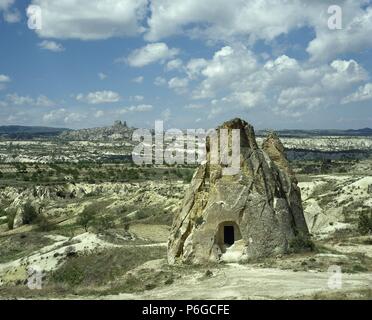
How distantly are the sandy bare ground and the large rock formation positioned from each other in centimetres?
196

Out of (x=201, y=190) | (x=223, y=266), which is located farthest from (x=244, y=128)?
(x=223, y=266)

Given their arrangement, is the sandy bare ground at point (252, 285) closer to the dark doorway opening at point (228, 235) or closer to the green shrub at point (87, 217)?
the dark doorway opening at point (228, 235)

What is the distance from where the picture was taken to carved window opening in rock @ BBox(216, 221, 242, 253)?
72.2 ft

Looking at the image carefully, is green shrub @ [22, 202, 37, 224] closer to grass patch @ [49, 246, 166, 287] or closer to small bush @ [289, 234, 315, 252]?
grass patch @ [49, 246, 166, 287]

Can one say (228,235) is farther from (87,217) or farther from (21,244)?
(87,217)

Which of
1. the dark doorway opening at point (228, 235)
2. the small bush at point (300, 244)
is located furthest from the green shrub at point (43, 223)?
the small bush at point (300, 244)

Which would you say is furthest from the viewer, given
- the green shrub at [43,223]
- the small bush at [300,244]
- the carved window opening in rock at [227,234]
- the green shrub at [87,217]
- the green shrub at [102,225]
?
the green shrub at [43,223]

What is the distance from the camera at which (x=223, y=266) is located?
20438mm

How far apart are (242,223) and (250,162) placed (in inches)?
107

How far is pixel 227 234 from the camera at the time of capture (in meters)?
22.9

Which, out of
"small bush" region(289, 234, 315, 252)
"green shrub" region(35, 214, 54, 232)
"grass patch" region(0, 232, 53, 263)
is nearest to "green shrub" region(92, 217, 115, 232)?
"grass patch" region(0, 232, 53, 263)

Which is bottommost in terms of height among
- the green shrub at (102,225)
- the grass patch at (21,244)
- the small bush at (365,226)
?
the grass patch at (21,244)

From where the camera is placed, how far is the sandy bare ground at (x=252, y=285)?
51.4ft

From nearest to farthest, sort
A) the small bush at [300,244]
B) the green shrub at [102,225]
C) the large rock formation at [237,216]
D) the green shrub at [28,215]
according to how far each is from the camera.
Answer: the large rock formation at [237,216], the small bush at [300,244], the green shrub at [102,225], the green shrub at [28,215]
